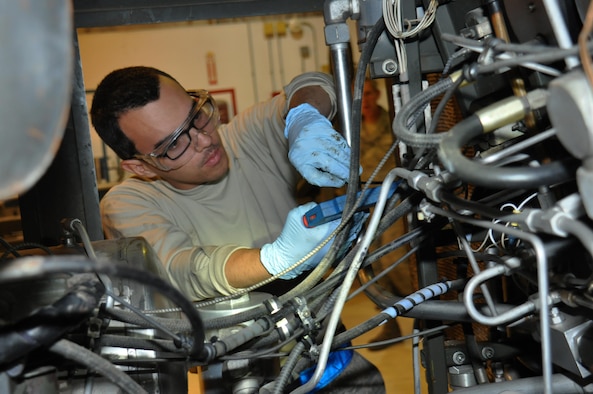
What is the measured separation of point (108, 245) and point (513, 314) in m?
0.76

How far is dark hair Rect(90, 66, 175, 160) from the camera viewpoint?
6.39 feet

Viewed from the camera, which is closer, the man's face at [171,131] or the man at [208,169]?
the man at [208,169]

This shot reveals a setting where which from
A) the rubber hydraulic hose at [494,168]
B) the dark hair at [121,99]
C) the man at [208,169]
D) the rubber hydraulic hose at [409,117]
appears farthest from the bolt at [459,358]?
the dark hair at [121,99]

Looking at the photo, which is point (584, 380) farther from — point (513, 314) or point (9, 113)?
point (9, 113)

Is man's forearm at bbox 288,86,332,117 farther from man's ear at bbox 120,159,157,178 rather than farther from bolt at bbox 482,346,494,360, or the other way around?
bolt at bbox 482,346,494,360

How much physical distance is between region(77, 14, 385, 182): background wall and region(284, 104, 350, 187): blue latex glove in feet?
12.2

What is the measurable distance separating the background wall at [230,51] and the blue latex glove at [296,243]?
12.6 ft

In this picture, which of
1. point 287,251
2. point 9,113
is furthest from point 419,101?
point 9,113

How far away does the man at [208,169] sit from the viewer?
1498 millimetres

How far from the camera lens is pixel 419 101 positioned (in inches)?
39.1

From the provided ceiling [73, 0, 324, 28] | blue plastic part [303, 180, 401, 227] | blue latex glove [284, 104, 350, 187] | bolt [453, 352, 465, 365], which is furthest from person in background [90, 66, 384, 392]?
bolt [453, 352, 465, 365]

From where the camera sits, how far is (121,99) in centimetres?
197

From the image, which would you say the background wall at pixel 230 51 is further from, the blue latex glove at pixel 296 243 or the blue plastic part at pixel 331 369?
the blue latex glove at pixel 296 243

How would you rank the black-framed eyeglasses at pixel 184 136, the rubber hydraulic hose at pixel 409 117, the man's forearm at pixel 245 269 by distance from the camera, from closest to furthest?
the rubber hydraulic hose at pixel 409 117, the man's forearm at pixel 245 269, the black-framed eyeglasses at pixel 184 136
